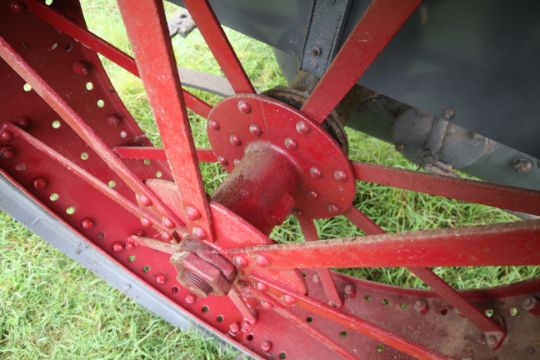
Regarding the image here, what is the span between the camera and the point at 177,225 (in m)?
1.24

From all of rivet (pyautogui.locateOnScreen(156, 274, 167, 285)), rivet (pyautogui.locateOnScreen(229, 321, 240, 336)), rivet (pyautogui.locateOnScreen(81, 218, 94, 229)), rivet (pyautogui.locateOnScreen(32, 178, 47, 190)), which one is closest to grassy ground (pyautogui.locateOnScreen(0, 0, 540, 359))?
rivet (pyautogui.locateOnScreen(229, 321, 240, 336))

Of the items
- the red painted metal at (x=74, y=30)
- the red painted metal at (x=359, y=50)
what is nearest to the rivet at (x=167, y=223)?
the red painted metal at (x=359, y=50)

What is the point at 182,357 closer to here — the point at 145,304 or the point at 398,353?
the point at 145,304

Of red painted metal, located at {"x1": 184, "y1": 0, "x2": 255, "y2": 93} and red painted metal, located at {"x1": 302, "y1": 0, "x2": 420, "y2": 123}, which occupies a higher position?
red painted metal, located at {"x1": 184, "y1": 0, "x2": 255, "y2": 93}

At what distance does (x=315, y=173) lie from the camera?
4.42 ft

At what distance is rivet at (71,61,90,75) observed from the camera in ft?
5.79

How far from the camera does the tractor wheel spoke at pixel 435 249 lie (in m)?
0.73

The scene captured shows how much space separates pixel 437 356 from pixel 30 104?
1.50 meters

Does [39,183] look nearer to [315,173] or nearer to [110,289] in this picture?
[110,289]

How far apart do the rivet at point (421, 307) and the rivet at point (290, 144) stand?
891 millimetres

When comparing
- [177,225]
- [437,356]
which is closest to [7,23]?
[177,225]

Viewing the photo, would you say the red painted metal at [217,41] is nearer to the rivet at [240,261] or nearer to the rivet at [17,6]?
the rivet at [240,261]

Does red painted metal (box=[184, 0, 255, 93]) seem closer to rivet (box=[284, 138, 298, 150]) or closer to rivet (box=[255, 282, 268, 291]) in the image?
rivet (box=[284, 138, 298, 150])

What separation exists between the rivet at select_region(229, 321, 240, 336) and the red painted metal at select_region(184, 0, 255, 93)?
101cm
